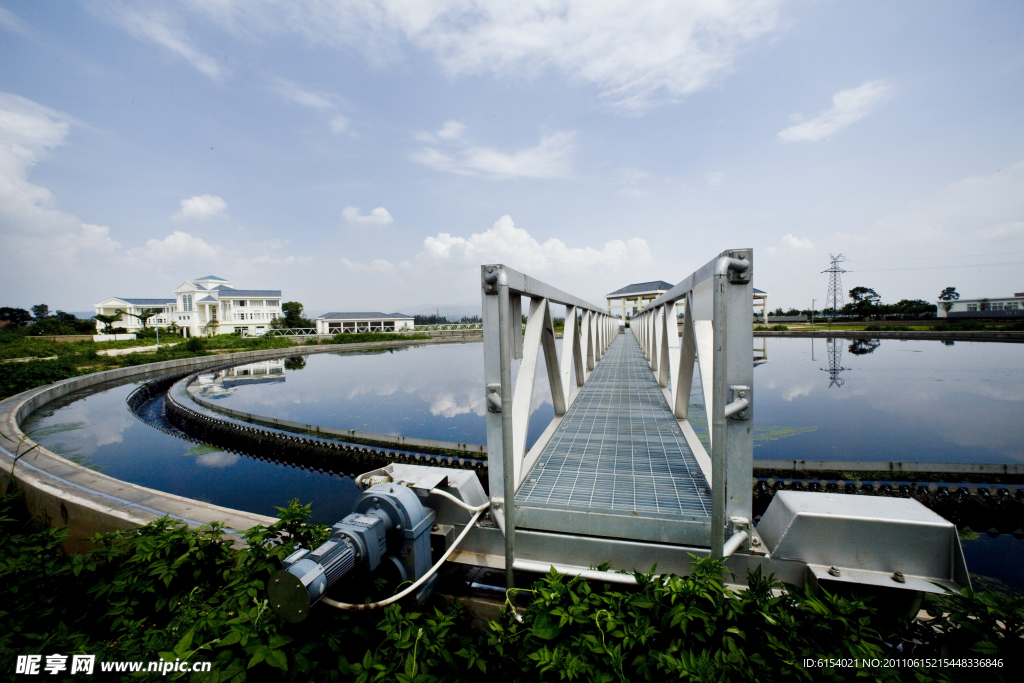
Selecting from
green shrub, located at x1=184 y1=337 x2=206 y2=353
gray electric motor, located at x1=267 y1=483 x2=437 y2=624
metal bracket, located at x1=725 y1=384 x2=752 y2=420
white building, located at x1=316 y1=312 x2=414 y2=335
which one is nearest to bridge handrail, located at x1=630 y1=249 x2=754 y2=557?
metal bracket, located at x1=725 y1=384 x2=752 y2=420

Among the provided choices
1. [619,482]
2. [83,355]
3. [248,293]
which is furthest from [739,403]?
[248,293]

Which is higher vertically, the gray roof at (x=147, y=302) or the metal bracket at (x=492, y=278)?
the gray roof at (x=147, y=302)

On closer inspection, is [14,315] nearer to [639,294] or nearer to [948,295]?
[639,294]

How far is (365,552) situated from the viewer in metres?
1.50

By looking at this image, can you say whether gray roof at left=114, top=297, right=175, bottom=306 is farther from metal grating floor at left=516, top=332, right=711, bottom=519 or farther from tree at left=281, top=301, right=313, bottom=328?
metal grating floor at left=516, top=332, right=711, bottom=519

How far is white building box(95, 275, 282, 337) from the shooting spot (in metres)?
44.5

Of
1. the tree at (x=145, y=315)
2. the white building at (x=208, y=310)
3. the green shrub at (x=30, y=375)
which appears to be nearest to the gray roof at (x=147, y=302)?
the white building at (x=208, y=310)

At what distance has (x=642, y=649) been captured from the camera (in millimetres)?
1313

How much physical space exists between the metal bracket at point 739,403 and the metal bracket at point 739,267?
47 cm

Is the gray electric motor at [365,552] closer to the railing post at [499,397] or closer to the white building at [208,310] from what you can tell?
the railing post at [499,397]

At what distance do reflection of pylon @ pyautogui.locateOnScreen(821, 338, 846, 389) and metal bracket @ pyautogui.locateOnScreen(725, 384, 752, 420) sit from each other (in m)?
13.1

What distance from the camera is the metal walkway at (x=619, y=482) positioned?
196cm

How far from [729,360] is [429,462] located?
228 inches

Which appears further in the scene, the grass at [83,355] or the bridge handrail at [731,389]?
the grass at [83,355]
